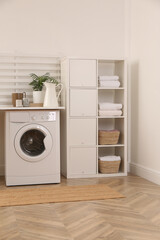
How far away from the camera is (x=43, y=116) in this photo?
4465 mm

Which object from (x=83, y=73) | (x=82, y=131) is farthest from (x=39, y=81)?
(x=82, y=131)

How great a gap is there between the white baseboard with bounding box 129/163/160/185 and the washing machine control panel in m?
1.29

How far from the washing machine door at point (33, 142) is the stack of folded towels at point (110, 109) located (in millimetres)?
800

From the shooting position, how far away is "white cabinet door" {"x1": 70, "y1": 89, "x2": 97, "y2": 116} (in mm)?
4781

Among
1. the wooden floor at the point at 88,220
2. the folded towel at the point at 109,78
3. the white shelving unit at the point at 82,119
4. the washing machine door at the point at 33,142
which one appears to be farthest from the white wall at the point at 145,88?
the washing machine door at the point at 33,142

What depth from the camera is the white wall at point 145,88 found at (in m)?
4.51

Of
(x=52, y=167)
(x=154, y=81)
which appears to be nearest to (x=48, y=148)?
(x=52, y=167)

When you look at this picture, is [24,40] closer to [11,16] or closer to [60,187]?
[11,16]

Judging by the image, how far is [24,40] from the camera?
504 cm

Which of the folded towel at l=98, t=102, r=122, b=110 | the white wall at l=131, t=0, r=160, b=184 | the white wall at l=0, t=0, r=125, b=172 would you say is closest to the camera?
the white wall at l=131, t=0, r=160, b=184

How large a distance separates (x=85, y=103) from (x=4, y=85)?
1.08m

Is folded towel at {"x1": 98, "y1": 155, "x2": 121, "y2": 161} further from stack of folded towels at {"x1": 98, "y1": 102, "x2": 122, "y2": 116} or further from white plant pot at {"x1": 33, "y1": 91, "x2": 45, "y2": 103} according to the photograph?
white plant pot at {"x1": 33, "y1": 91, "x2": 45, "y2": 103}

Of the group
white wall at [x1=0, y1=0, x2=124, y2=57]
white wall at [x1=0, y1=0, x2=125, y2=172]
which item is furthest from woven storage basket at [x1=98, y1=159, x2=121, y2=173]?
white wall at [x1=0, y1=0, x2=124, y2=57]

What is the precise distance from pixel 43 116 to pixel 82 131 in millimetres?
605
